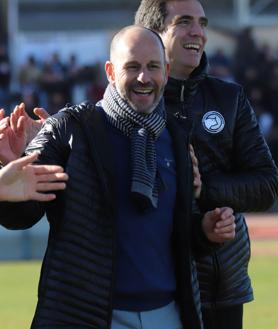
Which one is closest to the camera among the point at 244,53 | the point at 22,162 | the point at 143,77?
the point at 22,162

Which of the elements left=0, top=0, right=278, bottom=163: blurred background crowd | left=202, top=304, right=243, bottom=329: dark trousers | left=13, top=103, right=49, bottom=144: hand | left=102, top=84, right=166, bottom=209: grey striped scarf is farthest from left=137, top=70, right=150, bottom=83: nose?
left=0, top=0, right=278, bottom=163: blurred background crowd

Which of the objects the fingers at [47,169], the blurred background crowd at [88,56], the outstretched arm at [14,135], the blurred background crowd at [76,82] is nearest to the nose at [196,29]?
the outstretched arm at [14,135]

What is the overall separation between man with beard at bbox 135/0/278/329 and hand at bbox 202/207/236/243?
45 centimetres

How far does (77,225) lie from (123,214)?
0.20 m

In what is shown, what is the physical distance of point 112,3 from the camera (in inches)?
1087

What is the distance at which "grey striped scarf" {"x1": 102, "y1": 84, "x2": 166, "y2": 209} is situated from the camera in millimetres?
4285

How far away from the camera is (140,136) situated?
4.38 m

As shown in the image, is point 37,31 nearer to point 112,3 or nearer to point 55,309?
point 112,3

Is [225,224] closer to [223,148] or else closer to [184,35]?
[223,148]

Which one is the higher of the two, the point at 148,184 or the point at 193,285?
the point at 148,184

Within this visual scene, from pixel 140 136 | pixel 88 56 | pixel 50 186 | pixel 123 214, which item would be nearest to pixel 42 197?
pixel 50 186

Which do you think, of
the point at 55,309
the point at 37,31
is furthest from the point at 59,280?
the point at 37,31

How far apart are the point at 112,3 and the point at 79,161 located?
23.6 m

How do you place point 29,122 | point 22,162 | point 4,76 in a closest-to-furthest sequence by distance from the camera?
point 22,162, point 29,122, point 4,76
